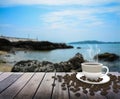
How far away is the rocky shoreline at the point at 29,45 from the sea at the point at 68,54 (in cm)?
5

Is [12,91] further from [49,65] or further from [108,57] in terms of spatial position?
[108,57]

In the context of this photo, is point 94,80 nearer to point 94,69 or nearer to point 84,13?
point 94,69

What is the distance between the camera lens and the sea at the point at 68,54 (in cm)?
200

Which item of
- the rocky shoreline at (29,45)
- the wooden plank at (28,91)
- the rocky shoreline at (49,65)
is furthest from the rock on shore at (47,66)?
the wooden plank at (28,91)

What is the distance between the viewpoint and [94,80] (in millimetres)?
887

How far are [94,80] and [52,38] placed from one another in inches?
48.3

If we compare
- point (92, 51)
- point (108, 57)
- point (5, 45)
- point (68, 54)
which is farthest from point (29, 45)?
point (108, 57)

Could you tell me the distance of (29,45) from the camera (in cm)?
210

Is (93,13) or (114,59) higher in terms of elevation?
(93,13)

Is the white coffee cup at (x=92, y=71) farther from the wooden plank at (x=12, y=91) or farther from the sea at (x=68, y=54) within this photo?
the sea at (x=68, y=54)

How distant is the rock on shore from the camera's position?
1995 mm

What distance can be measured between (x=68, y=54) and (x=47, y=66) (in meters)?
0.25

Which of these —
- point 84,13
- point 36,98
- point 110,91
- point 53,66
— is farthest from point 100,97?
point 84,13

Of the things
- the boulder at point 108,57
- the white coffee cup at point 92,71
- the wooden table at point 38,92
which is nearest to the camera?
the wooden table at point 38,92
